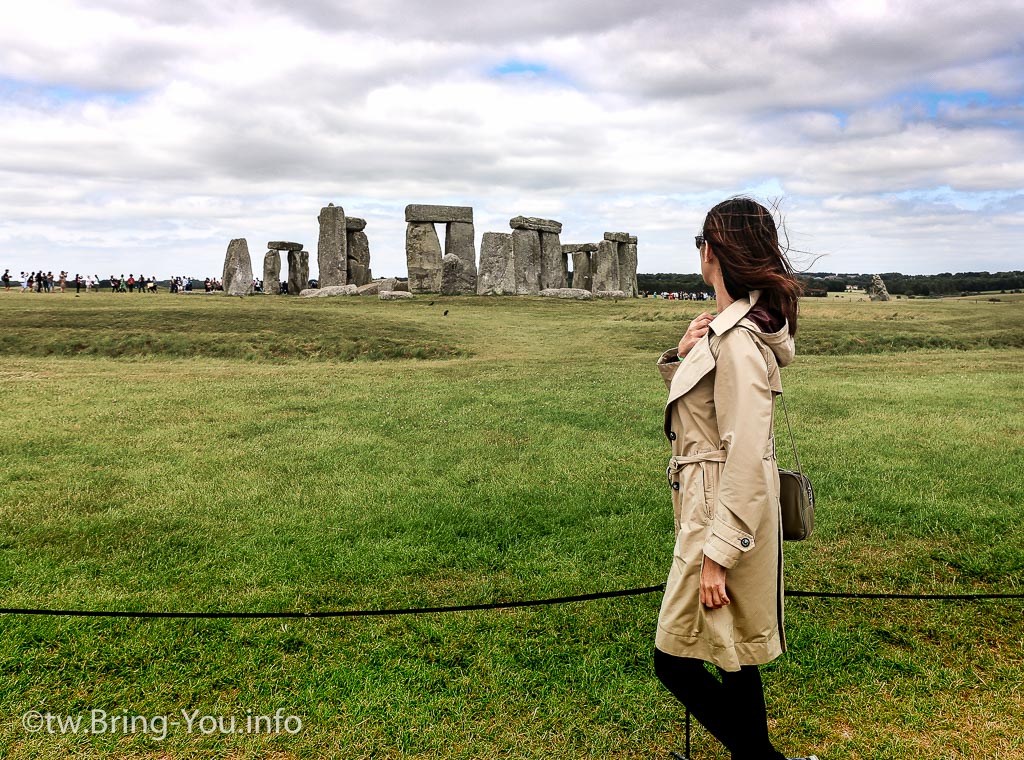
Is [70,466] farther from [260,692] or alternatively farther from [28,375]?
[28,375]

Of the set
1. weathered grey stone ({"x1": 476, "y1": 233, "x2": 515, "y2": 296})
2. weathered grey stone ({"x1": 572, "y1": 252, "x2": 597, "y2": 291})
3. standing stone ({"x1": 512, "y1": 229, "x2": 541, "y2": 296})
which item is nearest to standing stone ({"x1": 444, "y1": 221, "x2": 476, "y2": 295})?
weathered grey stone ({"x1": 476, "y1": 233, "x2": 515, "y2": 296})

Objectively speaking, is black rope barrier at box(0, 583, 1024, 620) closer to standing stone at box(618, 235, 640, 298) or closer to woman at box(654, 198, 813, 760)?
woman at box(654, 198, 813, 760)

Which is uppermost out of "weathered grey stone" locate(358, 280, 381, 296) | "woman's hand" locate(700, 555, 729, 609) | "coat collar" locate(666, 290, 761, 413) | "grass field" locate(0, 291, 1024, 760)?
"weathered grey stone" locate(358, 280, 381, 296)

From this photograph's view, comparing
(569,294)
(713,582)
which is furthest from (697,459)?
(569,294)

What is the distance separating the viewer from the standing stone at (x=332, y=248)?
34.2 m

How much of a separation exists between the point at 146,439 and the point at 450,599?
5865 millimetres

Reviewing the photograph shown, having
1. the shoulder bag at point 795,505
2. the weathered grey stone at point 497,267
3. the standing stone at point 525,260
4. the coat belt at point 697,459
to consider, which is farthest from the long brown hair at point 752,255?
the standing stone at point 525,260

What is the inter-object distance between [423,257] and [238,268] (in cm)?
922

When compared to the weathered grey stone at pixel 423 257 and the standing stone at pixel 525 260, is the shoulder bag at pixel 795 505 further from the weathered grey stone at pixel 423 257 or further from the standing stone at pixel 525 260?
the standing stone at pixel 525 260

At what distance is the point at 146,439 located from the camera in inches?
370

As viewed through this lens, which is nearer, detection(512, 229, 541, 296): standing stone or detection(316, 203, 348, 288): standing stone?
detection(316, 203, 348, 288): standing stone

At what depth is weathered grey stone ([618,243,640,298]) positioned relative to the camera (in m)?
40.4

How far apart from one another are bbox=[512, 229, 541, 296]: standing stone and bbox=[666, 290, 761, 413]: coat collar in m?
32.1

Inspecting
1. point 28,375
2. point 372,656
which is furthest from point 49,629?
point 28,375
